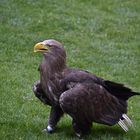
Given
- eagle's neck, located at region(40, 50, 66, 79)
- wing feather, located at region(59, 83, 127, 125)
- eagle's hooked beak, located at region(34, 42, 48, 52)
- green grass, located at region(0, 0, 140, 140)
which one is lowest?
green grass, located at region(0, 0, 140, 140)

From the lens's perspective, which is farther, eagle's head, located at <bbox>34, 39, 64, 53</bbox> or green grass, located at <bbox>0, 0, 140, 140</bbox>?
green grass, located at <bbox>0, 0, 140, 140</bbox>

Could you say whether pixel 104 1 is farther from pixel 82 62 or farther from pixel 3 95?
pixel 3 95

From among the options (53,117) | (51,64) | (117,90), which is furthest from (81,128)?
(51,64)

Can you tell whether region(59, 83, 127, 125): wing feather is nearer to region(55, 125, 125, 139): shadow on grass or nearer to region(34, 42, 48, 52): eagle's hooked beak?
region(55, 125, 125, 139): shadow on grass

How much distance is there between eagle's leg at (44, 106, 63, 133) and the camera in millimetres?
8709

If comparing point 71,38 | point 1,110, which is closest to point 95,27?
point 71,38

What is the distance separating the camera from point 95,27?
1736 centimetres

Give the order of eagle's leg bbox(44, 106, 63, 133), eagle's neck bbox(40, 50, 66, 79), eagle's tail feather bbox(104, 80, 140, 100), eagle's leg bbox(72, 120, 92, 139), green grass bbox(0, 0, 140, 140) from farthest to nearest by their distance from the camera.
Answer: green grass bbox(0, 0, 140, 140) < eagle's leg bbox(44, 106, 63, 133) < eagle's tail feather bbox(104, 80, 140, 100) < eagle's leg bbox(72, 120, 92, 139) < eagle's neck bbox(40, 50, 66, 79)

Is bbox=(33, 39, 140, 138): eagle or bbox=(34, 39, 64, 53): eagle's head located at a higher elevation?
bbox=(34, 39, 64, 53): eagle's head

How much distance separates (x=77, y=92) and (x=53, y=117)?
0.79m

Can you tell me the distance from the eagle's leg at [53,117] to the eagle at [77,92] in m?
0.03

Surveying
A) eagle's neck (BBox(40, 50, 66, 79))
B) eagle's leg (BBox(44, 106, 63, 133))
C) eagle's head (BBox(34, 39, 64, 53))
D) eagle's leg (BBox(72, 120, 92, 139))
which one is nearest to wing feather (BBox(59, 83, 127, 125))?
eagle's leg (BBox(72, 120, 92, 139))

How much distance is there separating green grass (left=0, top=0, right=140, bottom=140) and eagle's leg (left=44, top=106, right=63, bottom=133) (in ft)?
0.43

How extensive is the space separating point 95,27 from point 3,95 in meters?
7.02
